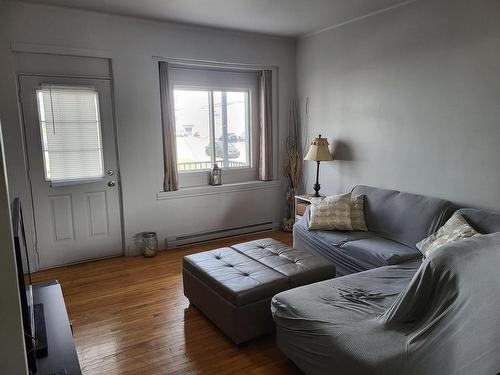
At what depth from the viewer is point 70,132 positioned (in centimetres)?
366

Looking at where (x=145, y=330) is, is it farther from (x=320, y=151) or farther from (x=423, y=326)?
(x=320, y=151)

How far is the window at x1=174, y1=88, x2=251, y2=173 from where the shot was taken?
4426 mm

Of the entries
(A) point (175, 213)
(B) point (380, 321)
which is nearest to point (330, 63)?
(A) point (175, 213)

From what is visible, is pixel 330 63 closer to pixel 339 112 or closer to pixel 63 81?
pixel 339 112

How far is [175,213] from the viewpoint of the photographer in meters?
4.34

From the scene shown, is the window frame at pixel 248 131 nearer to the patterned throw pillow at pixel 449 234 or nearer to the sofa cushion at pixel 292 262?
the sofa cushion at pixel 292 262

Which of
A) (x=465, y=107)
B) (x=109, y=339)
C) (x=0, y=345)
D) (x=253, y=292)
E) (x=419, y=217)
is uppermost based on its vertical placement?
(x=465, y=107)

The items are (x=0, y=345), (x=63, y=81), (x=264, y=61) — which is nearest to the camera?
(x=0, y=345)

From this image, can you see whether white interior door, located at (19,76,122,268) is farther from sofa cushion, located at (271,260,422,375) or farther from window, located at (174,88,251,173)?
sofa cushion, located at (271,260,422,375)

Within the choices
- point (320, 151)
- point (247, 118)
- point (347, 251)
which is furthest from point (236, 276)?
point (247, 118)

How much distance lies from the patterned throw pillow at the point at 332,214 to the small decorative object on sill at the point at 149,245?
175cm

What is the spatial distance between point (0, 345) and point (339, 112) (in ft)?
13.0

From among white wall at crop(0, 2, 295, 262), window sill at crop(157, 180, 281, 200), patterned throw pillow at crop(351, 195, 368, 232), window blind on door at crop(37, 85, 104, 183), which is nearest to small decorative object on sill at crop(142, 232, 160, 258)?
white wall at crop(0, 2, 295, 262)

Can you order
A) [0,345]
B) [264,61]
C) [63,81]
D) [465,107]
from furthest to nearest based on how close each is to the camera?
[264,61] → [63,81] → [465,107] → [0,345]
